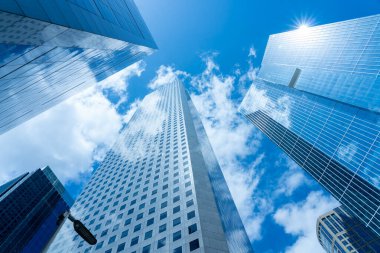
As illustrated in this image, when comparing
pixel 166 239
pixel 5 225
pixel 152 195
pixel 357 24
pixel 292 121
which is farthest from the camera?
pixel 292 121

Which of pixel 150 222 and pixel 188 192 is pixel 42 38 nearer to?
pixel 150 222

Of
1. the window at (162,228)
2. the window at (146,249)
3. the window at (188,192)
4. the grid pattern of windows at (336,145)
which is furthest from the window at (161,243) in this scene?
the grid pattern of windows at (336,145)

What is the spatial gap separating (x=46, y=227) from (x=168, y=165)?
248 feet

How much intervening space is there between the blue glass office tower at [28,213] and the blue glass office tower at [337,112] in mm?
110035

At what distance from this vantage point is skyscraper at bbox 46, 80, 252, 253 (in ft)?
124

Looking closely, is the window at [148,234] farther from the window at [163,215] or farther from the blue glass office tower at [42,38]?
the blue glass office tower at [42,38]

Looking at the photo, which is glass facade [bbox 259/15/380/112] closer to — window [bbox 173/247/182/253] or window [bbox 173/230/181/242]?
window [bbox 173/230/181/242]

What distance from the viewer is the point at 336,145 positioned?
118875 mm

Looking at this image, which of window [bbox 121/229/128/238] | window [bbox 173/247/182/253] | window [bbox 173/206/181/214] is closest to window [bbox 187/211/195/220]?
window [bbox 173/206/181/214]

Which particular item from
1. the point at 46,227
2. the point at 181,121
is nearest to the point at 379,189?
the point at 181,121

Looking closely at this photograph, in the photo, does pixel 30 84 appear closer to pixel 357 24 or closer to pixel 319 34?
pixel 357 24

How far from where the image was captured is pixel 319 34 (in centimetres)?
17262

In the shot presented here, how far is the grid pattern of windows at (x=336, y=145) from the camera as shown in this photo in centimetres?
9819

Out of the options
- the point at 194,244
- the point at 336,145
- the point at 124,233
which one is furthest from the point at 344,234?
the point at 194,244
